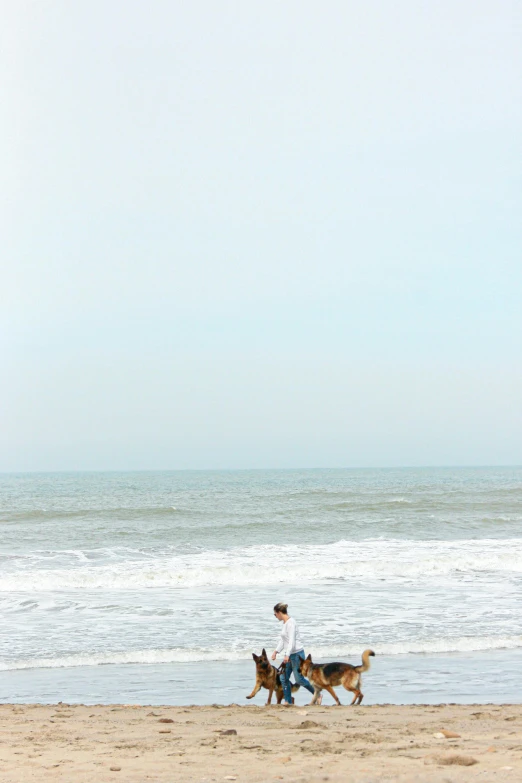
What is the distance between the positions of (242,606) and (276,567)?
580 centimetres

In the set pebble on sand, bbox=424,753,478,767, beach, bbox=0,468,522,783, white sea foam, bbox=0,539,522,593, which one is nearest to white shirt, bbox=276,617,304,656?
beach, bbox=0,468,522,783

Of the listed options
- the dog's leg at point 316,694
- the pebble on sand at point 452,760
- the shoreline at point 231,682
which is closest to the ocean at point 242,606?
the shoreline at point 231,682

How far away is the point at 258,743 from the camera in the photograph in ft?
22.4

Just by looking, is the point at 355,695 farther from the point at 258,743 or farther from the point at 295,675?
the point at 258,743

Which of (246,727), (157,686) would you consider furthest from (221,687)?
(246,727)

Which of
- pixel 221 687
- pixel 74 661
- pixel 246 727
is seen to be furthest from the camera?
pixel 74 661

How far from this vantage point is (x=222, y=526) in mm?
34219

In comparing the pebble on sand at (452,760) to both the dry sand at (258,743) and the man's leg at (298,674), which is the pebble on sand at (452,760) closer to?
the dry sand at (258,743)

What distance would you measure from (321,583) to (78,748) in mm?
12608

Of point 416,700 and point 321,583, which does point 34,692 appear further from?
point 321,583

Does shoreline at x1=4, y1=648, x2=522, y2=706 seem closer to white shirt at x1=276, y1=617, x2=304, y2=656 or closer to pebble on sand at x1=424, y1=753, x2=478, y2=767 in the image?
white shirt at x1=276, y1=617, x2=304, y2=656

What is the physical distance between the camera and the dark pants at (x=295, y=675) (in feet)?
29.6

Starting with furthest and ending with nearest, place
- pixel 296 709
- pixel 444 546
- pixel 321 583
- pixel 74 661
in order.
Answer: pixel 444 546, pixel 321 583, pixel 74 661, pixel 296 709

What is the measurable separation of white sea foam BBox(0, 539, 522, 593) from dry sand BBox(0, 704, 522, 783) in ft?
35.4
